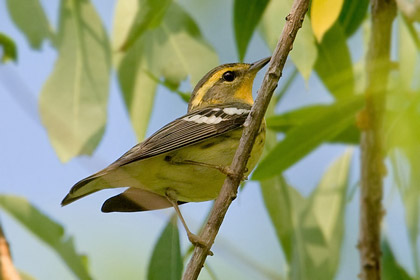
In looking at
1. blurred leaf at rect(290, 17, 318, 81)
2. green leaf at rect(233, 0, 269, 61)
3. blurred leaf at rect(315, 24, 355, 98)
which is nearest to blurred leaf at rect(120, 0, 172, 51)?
green leaf at rect(233, 0, 269, 61)

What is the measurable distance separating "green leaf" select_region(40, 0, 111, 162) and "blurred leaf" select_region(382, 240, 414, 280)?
4.85 ft

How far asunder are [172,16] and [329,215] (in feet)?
4.14

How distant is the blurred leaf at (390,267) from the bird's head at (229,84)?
98cm

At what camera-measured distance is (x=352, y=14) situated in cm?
285

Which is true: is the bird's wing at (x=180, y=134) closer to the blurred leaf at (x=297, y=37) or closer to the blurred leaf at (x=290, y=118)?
the blurred leaf at (x=290, y=118)

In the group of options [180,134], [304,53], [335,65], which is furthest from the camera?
[335,65]

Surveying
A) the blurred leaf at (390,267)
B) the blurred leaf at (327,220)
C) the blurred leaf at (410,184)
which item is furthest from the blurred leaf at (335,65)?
the blurred leaf at (390,267)

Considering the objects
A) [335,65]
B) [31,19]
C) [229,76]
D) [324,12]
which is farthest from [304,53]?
[31,19]

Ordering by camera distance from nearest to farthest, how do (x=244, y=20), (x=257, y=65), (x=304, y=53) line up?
(x=304, y=53)
(x=244, y=20)
(x=257, y=65)

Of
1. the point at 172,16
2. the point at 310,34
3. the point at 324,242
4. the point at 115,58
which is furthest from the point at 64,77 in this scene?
the point at 324,242

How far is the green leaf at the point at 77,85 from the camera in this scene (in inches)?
111

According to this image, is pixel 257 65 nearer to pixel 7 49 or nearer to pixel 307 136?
pixel 307 136

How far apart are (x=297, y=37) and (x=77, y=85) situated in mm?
1188

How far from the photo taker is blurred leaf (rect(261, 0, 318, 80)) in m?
2.26
